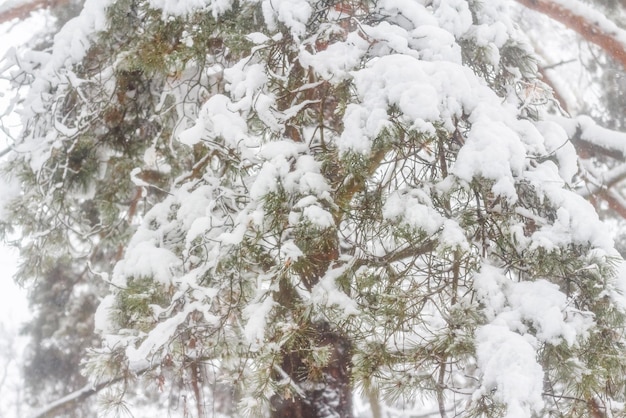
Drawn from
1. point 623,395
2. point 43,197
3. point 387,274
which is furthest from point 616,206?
point 43,197

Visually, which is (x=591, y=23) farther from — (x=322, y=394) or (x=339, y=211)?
(x=322, y=394)

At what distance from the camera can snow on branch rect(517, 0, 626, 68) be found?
3.90 meters

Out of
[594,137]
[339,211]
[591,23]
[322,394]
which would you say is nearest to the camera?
[339,211]

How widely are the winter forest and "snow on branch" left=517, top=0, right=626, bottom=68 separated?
0.06ft

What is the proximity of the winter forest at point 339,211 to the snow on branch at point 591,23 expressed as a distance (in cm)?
2

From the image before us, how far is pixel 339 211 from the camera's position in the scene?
2354 millimetres

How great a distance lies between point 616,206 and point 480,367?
3.02 meters

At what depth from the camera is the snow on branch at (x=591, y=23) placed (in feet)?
12.8

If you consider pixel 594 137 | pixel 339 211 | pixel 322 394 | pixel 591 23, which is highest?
pixel 591 23

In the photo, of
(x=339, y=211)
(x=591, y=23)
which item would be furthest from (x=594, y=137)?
(x=339, y=211)

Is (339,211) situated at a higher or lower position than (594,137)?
higher

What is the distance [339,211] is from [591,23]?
2788 mm

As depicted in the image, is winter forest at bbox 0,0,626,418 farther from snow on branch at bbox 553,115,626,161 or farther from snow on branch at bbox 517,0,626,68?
snow on branch at bbox 553,115,626,161

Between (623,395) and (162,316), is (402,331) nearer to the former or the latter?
(623,395)
